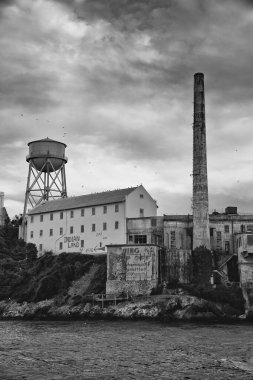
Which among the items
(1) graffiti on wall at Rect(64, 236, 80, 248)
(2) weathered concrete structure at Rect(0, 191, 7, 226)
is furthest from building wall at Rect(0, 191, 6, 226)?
(1) graffiti on wall at Rect(64, 236, 80, 248)

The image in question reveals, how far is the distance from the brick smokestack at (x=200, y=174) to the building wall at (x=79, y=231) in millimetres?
9773

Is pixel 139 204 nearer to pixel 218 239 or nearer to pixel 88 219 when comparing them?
pixel 88 219

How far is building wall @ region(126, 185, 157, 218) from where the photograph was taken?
65812 mm

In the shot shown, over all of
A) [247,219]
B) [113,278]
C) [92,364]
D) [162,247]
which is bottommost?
[92,364]

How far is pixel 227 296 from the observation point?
181 feet

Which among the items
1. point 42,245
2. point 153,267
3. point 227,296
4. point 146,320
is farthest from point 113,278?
point 42,245

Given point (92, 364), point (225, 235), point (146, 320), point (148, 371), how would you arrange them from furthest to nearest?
point (225, 235), point (146, 320), point (92, 364), point (148, 371)

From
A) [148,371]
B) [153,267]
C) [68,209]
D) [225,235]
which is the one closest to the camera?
[148,371]

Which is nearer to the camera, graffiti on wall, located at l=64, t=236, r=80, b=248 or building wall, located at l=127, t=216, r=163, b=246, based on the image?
building wall, located at l=127, t=216, r=163, b=246

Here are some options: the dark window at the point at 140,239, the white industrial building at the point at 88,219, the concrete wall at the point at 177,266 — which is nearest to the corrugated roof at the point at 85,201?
the white industrial building at the point at 88,219

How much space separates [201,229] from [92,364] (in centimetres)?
3571

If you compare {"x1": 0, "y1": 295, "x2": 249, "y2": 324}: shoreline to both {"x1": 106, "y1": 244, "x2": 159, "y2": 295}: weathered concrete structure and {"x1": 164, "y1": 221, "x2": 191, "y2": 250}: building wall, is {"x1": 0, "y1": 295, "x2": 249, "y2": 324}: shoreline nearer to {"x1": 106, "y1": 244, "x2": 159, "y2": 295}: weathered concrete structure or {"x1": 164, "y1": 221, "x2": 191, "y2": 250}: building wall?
{"x1": 106, "y1": 244, "x2": 159, "y2": 295}: weathered concrete structure

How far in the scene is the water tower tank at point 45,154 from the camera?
80.6 m

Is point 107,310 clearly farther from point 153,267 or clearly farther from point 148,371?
point 148,371
